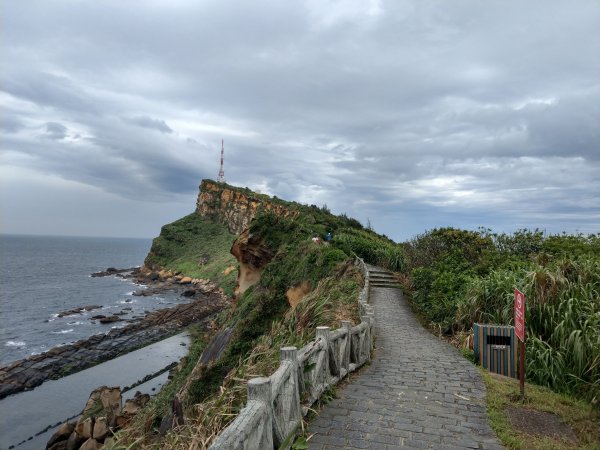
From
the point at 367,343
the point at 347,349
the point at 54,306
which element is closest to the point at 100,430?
the point at 367,343

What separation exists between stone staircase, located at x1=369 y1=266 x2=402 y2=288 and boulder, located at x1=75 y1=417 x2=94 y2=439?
12981mm

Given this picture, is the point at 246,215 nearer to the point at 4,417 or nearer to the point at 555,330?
the point at 4,417

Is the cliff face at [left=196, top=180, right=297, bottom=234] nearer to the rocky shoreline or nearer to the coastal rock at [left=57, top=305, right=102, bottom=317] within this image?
the rocky shoreline

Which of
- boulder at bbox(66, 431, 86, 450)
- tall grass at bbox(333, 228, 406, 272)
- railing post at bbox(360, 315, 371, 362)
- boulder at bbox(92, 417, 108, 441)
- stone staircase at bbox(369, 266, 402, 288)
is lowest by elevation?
boulder at bbox(66, 431, 86, 450)

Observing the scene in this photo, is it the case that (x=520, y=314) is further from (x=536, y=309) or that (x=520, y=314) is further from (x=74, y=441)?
(x=74, y=441)

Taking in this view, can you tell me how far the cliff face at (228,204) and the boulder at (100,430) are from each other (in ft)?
141

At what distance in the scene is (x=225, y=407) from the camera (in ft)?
15.8

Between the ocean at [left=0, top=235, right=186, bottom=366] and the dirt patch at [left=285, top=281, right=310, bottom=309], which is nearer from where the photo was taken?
the dirt patch at [left=285, top=281, right=310, bottom=309]

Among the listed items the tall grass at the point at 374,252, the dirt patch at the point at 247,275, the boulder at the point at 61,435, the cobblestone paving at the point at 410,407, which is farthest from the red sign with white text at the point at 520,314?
the dirt patch at the point at 247,275

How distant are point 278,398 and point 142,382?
834 inches

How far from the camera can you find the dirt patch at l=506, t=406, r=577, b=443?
4.98m

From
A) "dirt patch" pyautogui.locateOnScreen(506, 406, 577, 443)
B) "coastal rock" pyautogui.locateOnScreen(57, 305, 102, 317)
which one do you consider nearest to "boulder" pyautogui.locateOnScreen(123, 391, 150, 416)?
"dirt patch" pyautogui.locateOnScreen(506, 406, 577, 443)

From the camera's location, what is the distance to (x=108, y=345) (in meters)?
27.6

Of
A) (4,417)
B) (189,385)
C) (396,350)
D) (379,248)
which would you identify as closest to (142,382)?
(4,417)
